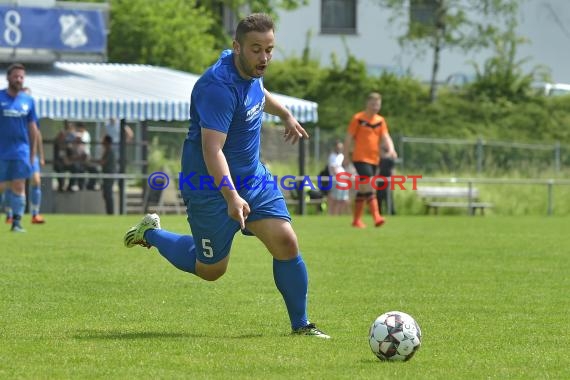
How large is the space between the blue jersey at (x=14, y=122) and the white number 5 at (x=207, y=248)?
995 centimetres

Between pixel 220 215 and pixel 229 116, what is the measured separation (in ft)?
2.12

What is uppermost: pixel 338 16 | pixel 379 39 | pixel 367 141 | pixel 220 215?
pixel 338 16

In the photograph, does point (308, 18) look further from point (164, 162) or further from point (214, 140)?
point (214, 140)

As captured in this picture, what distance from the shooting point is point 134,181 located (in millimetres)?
32438

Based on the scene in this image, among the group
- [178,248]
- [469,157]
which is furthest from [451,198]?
[178,248]

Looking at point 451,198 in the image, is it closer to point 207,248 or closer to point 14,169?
point 14,169

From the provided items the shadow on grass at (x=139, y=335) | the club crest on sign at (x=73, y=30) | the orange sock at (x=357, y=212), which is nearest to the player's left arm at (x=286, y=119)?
the shadow on grass at (x=139, y=335)

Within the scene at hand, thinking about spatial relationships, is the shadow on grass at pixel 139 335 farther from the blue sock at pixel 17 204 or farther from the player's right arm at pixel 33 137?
the blue sock at pixel 17 204

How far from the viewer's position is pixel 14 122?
58.9ft

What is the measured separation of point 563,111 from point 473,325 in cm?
3451

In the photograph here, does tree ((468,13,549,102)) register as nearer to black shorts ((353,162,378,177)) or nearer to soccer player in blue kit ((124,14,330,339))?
black shorts ((353,162,378,177))

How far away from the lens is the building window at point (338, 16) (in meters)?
47.1

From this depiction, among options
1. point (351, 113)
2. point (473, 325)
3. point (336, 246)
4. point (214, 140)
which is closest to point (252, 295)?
point (473, 325)

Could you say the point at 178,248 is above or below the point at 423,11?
below
